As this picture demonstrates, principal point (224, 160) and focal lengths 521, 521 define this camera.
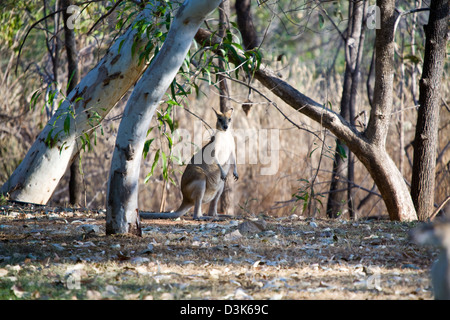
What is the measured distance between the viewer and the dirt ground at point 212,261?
309 cm

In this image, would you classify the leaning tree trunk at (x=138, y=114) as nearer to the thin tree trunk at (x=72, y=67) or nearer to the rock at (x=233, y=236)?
the rock at (x=233, y=236)

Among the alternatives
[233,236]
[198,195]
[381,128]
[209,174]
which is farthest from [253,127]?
[233,236]

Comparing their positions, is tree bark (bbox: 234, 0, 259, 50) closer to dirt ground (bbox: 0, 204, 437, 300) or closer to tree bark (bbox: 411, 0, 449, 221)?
tree bark (bbox: 411, 0, 449, 221)

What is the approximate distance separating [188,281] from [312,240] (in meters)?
1.62

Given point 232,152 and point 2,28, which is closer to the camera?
point 232,152

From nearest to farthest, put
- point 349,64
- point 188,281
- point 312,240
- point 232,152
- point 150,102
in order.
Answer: point 188,281 → point 150,102 → point 312,240 → point 232,152 → point 349,64

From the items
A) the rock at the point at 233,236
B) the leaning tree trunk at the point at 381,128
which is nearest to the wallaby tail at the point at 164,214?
A: the rock at the point at 233,236

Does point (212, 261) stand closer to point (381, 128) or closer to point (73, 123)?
point (381, 128)

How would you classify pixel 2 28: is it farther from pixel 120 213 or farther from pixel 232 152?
pixel 120 213

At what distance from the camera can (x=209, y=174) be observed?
6191 mm

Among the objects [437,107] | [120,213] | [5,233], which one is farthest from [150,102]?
[437,107]

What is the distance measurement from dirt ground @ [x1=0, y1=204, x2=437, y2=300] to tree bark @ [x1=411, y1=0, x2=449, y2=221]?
891 mm

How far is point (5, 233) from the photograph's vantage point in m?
4.61

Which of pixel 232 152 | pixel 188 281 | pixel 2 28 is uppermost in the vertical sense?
pixel 2 28
